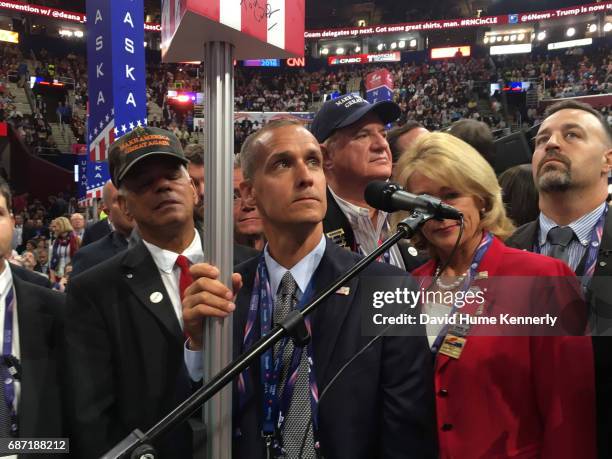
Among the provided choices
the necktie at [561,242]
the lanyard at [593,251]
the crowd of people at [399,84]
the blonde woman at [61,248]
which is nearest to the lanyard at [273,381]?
the lanyard at [593,251]

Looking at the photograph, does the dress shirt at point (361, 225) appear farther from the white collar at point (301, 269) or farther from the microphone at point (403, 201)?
the microphone at point (403, 201)

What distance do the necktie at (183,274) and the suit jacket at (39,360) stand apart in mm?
459

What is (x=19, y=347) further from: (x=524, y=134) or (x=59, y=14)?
(x=59, y=14)

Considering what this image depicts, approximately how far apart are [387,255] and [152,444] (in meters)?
1.33

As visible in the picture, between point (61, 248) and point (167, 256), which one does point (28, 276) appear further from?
point (61, 248)

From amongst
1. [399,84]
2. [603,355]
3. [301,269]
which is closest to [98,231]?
[301,269]

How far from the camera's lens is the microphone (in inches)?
50.0

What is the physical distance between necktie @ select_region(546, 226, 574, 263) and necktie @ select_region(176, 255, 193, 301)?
1402mm

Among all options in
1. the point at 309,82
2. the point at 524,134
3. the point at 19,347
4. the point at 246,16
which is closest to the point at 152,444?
the point at 246,16

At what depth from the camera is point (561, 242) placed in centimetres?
220

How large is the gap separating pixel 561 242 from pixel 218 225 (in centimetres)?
159

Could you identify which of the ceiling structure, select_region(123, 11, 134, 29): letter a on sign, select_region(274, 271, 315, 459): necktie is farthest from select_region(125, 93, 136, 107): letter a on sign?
the ceiling structure

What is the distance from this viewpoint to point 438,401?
1.60 metres

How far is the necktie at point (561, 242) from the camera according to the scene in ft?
7.20
